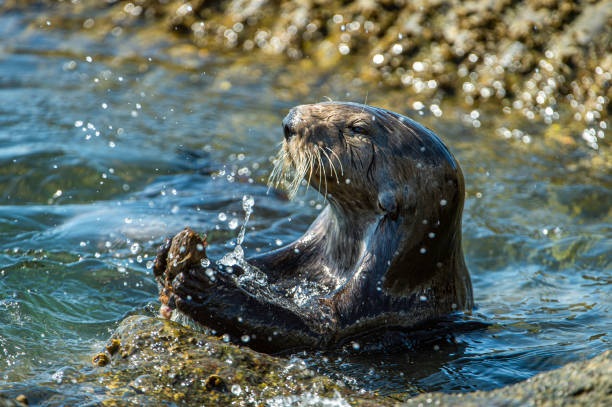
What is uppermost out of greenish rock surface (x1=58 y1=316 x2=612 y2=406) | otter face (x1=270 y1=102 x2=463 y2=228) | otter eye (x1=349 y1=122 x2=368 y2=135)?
otter eye (x1=349 y1=122 x2=368 y2=135)

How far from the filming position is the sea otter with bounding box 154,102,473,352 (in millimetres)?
4156

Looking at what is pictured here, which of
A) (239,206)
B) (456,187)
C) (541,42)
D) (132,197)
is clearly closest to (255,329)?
(456,187)

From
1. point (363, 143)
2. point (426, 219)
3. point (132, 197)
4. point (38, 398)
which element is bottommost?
point (132, 197)

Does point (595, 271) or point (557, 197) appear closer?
point (595, 271)

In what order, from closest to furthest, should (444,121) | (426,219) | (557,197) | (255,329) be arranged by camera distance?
(255,329), (426,219), (557,197), (444,121)

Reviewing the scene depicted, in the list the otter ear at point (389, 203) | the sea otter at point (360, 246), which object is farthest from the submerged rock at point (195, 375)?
the otter ear at point (389, 203)

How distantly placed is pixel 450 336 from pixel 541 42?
5979 millimetres

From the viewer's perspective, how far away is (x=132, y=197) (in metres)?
6.96

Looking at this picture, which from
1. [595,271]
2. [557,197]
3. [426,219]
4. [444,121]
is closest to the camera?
[426,219]

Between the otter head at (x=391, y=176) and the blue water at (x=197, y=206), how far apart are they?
1.80ft

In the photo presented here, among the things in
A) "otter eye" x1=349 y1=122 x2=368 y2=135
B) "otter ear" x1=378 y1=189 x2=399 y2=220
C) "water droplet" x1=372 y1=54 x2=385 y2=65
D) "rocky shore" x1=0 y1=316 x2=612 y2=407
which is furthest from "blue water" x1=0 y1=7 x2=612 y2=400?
"otter eye" x1=349 y1=122 x2=368 y2=135

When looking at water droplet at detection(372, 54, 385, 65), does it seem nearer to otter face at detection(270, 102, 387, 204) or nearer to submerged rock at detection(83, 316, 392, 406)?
otter face at detection(270, 102, 387, 204)

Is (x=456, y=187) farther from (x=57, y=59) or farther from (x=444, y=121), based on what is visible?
(x=57, y=59)

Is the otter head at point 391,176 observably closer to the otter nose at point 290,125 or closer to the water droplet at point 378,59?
the otter nose at point 290,125
